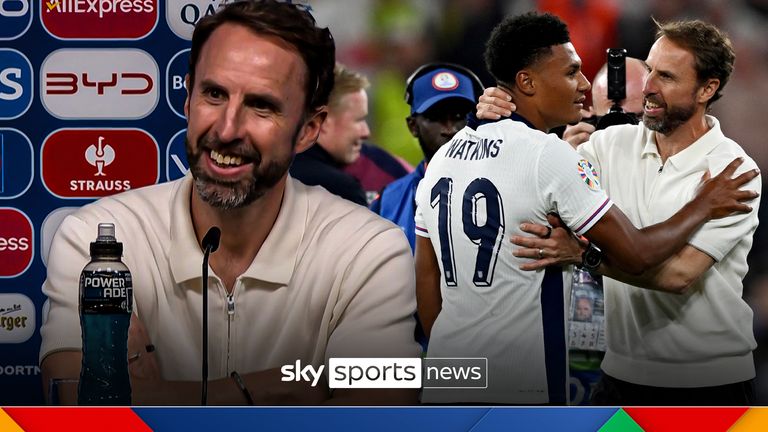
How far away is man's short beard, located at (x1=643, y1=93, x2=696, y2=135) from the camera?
2777mm

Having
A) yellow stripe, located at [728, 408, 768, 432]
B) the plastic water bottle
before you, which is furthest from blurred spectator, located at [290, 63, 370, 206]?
yellow stripe, located at [728, 408, 768, 432]

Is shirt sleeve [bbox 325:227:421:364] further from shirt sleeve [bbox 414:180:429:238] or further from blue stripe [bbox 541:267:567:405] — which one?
blue stripe [bbox 541:267:567:405]

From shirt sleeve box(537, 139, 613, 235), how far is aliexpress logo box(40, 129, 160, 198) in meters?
0.94

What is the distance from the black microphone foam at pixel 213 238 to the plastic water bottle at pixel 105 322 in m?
0.20

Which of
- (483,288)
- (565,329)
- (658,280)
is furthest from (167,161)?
(658,280)

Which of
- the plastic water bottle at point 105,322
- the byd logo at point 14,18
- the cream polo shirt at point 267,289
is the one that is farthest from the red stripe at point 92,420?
the byd logo at point 14,18

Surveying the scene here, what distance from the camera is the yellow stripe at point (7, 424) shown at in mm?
2801

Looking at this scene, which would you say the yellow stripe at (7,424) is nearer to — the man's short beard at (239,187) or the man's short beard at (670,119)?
the man's short beard at (239,187)

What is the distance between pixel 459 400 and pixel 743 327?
707 millimetres

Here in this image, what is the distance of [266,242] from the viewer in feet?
8.98

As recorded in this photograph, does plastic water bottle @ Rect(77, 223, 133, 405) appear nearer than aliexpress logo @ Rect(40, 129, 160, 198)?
Yes

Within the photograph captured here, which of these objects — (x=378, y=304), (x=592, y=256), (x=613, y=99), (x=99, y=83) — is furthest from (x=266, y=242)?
(x=613, y=99)

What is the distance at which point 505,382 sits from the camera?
2762mm

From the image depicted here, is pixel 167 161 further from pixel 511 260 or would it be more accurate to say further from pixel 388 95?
pixel 511 260
